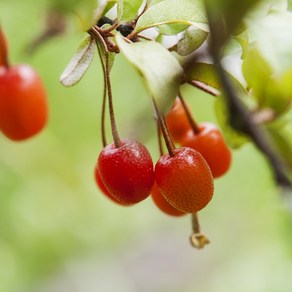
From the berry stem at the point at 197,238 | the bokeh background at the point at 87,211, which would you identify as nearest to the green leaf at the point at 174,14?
the berry stem at the point at 197,238

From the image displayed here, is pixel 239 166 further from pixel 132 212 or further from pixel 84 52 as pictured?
pixel 84 52

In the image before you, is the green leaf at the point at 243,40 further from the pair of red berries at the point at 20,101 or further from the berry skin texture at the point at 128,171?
the pair of red berries at the point at 20,101

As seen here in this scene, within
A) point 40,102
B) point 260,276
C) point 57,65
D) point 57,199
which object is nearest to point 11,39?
point 57,65

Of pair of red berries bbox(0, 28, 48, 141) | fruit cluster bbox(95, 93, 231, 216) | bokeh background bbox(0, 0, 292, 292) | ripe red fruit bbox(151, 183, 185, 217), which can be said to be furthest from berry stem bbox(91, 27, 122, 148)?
bokeh background bbox(0, 0, 292, 292)

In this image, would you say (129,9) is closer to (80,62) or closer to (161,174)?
(80,62)

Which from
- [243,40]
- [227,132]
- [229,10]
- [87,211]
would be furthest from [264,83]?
[87,211]

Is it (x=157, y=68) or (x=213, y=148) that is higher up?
(x=157, y=68)
